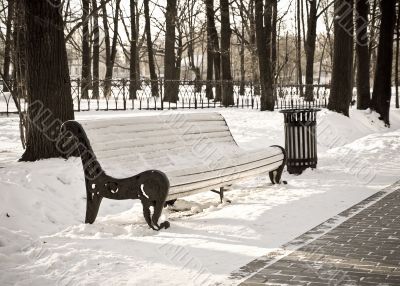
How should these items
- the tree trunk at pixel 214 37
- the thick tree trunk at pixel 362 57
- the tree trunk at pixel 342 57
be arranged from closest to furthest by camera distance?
the tree trunk at pixel 342 57 < the thick tree trunk at pixel 362 57 < the tree trunk at pixel 214 37

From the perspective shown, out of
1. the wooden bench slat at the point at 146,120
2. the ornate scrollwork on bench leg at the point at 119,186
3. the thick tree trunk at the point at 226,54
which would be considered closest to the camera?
the ornate scrollwork on bench leg at the point at 119,186

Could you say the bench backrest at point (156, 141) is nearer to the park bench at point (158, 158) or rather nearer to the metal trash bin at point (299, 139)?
the park bench at point (158, 158)

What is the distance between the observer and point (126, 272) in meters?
4.68

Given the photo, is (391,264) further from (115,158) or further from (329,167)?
(329,167)

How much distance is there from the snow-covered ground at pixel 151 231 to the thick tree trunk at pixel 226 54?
42.9 feet

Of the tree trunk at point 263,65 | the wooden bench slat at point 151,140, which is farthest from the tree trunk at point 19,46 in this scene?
the tree trunk at point 263,65

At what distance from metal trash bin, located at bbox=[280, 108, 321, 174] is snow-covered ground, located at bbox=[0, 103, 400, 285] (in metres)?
0.24

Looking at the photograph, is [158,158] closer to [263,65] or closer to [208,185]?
[208,185]

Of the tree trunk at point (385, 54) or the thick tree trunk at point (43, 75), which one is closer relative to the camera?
the thick tree trunk at point (43, 75)

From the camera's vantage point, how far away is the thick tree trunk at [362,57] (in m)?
19.2

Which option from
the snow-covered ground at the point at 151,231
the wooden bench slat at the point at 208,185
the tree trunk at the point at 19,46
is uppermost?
the tree trunk at the point at 19,46

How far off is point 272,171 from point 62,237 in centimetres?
393

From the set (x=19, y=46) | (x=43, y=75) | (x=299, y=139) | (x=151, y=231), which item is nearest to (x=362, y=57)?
(x=299, y=139)

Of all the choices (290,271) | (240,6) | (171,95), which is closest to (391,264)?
(290,271)
